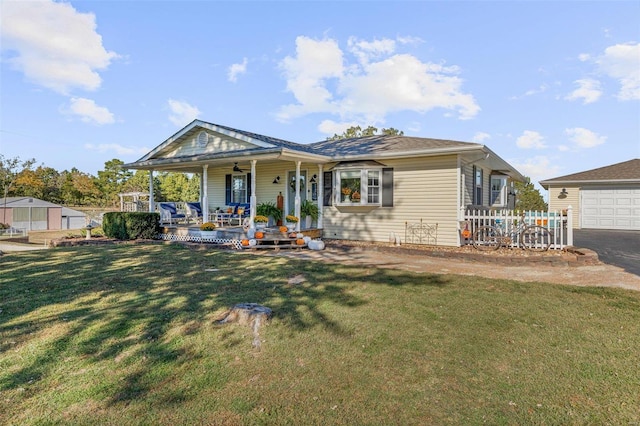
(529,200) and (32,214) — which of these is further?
(32,214)

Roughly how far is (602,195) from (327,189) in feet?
50.4

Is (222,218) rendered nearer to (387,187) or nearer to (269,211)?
(269,211)

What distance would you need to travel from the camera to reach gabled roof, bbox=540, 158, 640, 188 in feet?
55.5

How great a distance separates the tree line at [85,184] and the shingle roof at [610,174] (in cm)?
2732

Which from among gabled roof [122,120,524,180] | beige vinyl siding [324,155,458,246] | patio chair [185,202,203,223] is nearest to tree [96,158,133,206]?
patio chair [185,202,203,223]

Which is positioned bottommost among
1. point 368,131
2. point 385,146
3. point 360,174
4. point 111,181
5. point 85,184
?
point 360,174

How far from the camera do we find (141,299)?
477 centimetres

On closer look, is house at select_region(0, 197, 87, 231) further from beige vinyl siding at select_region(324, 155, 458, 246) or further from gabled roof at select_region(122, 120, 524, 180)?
beige vinyl siding at select_region(324, 155, 458, 246)

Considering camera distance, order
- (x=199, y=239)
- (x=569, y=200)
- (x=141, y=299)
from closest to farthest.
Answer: (x=141, y=299) < (x=199, y=239) < (x=569, y=200)

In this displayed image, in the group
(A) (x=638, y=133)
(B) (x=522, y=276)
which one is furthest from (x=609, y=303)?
(A) (x=638, y=133)

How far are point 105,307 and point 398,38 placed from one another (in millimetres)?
14756

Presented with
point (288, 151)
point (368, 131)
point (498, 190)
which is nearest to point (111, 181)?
point (368, 131)

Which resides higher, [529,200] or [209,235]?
[529,200]

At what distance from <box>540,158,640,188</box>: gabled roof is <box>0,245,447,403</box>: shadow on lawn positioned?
1631cm
